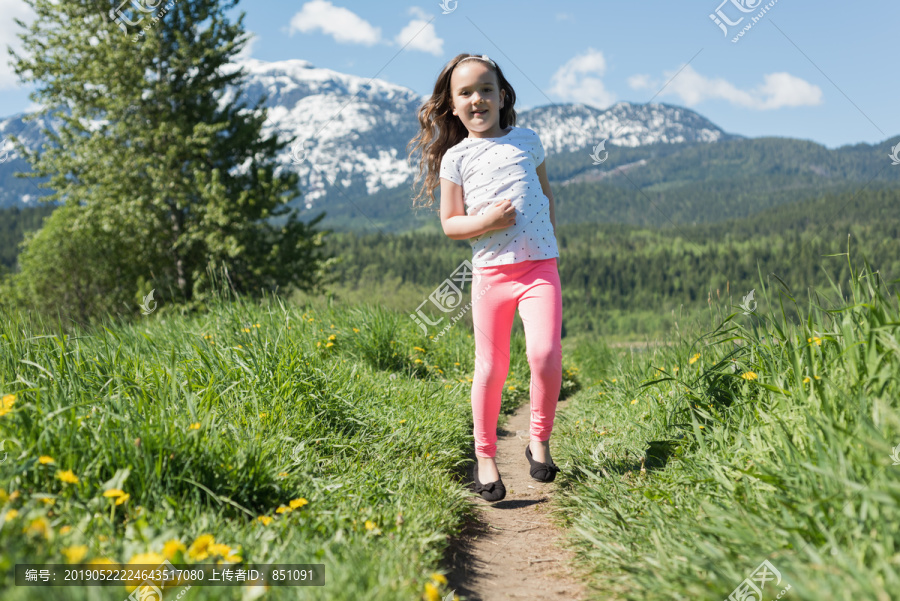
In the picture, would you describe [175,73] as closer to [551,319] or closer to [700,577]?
[551,319]

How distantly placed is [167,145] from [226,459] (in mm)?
18581

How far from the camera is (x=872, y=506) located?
4.42 ft

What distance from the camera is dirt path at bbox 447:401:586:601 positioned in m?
1.91

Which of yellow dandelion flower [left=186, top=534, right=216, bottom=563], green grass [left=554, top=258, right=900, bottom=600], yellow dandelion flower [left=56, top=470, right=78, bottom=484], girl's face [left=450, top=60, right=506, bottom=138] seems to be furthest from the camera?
girl's face [left=450, top=60, right=506, bottom=138]

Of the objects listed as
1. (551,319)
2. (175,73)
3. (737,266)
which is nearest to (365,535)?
(551,319)

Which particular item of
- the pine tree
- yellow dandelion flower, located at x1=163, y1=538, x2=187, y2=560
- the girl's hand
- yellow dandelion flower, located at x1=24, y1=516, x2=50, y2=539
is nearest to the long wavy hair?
the girl's hand

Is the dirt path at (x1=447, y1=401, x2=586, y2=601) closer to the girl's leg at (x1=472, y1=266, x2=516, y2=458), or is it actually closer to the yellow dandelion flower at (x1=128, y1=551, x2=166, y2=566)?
the girl's leg at (x1=472, y1=266, x2=516, y2=458)

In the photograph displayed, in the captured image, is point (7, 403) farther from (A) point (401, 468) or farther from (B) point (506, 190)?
(B) point (506, 190)

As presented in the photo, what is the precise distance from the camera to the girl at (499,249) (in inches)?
107

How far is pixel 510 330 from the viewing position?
2709 millimetres

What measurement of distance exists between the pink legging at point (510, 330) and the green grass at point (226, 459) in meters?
0.39

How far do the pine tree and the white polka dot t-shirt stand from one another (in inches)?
528

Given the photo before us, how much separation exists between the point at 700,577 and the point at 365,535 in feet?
3.35

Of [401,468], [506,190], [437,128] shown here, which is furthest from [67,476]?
[437,128]
